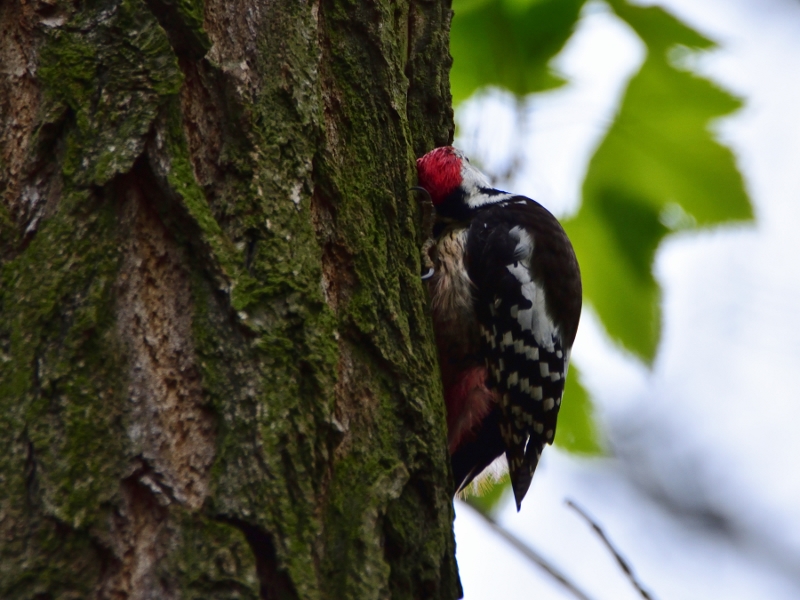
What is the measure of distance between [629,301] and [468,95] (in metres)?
0.76

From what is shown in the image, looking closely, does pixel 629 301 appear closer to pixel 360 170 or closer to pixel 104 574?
pixel 360 170

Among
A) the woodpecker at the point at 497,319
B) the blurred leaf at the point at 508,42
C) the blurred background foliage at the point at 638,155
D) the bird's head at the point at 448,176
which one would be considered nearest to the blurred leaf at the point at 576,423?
the blurred background foliage at the point at 638,155

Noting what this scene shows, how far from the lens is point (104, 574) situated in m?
1.36

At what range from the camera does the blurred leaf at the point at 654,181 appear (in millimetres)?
2363

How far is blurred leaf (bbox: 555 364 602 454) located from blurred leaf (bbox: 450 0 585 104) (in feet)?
2.81

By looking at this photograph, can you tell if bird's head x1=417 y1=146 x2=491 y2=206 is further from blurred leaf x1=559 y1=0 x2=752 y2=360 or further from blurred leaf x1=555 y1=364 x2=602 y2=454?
blurred leaf x1=555 y1=364 x2=602 y2=454

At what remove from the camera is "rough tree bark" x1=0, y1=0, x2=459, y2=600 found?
55.2 inches

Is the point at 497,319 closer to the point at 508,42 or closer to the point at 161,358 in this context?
the point at 508,42

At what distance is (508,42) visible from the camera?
8.07 feet

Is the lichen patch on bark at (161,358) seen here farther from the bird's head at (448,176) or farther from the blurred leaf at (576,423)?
the blurred leaf at (576,423)

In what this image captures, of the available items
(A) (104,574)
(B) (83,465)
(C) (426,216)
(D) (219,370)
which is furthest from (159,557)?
(C) (426,216)

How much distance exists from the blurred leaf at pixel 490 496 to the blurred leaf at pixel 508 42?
1.31 m

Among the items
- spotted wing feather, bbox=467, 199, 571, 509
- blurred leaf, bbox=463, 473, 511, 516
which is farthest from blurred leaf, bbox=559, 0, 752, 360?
blurred leaf, bbox=463, 473, 511, 516

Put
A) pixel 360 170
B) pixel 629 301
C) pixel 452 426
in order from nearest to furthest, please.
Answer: pixel 360 170, pixel 629 301, pixel 452 426
